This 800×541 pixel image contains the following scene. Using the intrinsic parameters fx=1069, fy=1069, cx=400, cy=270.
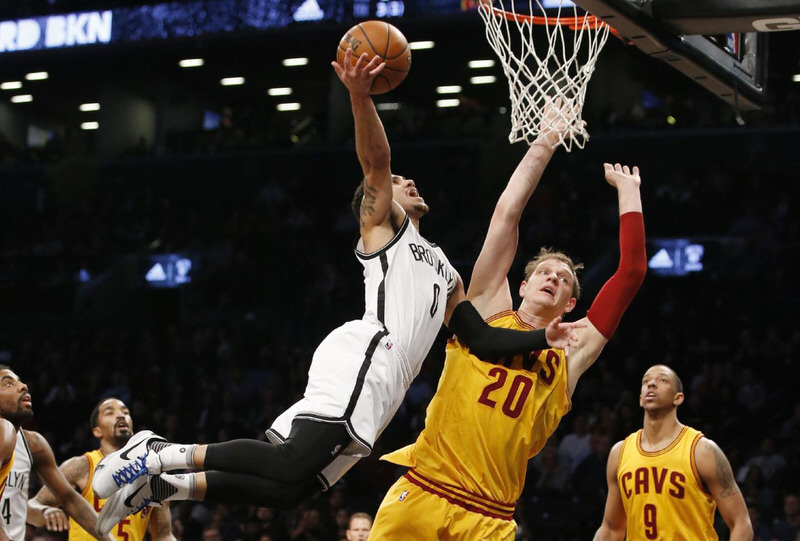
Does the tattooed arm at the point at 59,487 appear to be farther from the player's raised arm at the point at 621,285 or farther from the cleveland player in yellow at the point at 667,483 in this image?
the player's raised arm at the point at 621,285

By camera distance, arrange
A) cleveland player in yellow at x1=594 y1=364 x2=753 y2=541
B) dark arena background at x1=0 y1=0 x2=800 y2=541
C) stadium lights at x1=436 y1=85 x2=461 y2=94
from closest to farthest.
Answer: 1. cleveland player in yellow at x1=594 y1=364 x2=753 y2=541
2. dark arena background at x1=0 y1=0 x2=800 y2=541
3. stadium lights at x1=436 y1=85 x2=461 y2=94

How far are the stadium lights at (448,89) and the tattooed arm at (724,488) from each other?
55.5 ft

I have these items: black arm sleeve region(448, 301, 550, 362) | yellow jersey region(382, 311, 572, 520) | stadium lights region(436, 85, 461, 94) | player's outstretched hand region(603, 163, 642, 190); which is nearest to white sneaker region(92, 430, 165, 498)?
yellow jersey region(382, 311, 572, 520)

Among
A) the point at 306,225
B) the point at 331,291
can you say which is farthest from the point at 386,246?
the point at 306,225

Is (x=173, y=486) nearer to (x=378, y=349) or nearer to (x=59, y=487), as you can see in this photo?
(x=378, y=349)

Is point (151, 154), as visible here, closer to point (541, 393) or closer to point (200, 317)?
point (200, 317)

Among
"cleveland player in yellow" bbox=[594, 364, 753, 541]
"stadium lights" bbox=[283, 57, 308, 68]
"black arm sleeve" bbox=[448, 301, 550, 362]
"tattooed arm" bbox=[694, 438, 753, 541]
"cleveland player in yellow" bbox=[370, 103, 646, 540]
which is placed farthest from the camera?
"stadium lights" bbox=[283, 57, 308, 68]

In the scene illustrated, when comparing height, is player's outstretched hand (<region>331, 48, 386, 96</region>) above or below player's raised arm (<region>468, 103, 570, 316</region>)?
above

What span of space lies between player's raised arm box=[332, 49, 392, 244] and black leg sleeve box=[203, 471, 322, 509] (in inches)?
48.3

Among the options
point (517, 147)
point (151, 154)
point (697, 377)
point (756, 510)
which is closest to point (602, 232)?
point (517, 147)

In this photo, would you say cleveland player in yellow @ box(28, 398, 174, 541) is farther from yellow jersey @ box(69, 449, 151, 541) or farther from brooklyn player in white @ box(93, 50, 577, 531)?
brooklyn player in white @ box(93, 50, 577, 531)

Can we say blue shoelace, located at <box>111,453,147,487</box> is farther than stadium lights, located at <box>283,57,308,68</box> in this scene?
No

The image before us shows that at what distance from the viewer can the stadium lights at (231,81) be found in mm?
24712

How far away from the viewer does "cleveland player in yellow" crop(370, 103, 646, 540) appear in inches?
189
